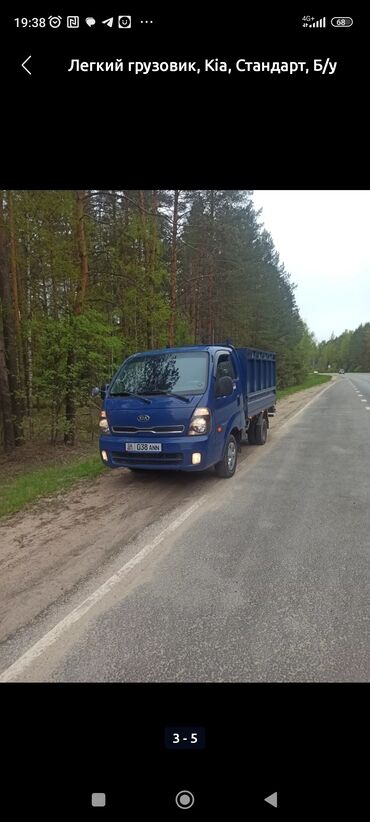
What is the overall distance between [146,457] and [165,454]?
0.95ft

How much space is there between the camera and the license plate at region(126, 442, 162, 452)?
492 cm

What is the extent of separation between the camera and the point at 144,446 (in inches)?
197

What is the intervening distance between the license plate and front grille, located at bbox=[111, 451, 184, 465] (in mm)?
56

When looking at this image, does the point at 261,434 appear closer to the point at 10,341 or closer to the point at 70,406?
the point at 70,406

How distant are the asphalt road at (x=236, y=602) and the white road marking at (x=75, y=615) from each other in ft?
0.05

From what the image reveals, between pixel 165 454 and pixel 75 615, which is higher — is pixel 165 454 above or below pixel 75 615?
above

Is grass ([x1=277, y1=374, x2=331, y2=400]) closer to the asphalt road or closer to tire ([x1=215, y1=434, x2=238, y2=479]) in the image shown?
tire ([x1=215, y1=434, x2=238, y2=479])

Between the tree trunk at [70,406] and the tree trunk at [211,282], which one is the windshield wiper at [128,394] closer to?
the tree trunk at [70,406]

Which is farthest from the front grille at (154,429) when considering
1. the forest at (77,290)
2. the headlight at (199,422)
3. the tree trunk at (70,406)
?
the tree trunk at (70,406)

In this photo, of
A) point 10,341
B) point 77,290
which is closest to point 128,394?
point 77,290
